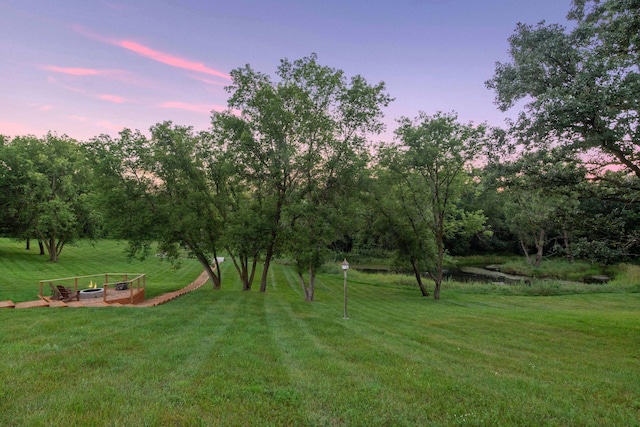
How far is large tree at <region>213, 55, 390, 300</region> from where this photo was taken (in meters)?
16.8

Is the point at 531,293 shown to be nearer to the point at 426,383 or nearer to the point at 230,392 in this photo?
the point at 426,383

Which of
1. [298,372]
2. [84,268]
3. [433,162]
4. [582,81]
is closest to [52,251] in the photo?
[84,268]

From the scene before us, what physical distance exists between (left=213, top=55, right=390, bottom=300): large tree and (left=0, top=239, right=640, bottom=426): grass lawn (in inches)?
325

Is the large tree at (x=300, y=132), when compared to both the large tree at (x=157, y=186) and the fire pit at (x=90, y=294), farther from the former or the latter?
the fire pit at (x=90, y=294)

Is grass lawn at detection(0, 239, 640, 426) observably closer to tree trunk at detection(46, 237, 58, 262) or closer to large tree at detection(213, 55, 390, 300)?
large tree at detection(213, 55, 390, 300)

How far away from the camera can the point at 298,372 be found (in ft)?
17.4

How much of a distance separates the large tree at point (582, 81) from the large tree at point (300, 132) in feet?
28.4

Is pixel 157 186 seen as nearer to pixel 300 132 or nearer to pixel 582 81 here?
pixel 300 132

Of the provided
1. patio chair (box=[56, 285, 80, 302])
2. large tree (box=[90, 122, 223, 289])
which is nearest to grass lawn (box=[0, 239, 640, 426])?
patio chair (box=[56, 285, 80, 302])

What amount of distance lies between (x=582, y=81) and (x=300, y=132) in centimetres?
1209

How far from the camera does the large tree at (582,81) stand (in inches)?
281

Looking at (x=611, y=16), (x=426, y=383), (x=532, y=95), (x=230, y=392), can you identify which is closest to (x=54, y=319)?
(x=230, y=392)

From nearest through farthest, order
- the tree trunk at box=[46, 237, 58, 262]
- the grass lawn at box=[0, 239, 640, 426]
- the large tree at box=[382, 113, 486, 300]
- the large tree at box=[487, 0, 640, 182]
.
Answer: the grass lawn at box=[0, 239, 640, 426]
the large tree at box=[487, 0, 640, 182]
the large tree at box=[382, 113, 486, 300]
the tree trunk at box=[46, 237, 58, 262]

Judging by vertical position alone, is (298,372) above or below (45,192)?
below
